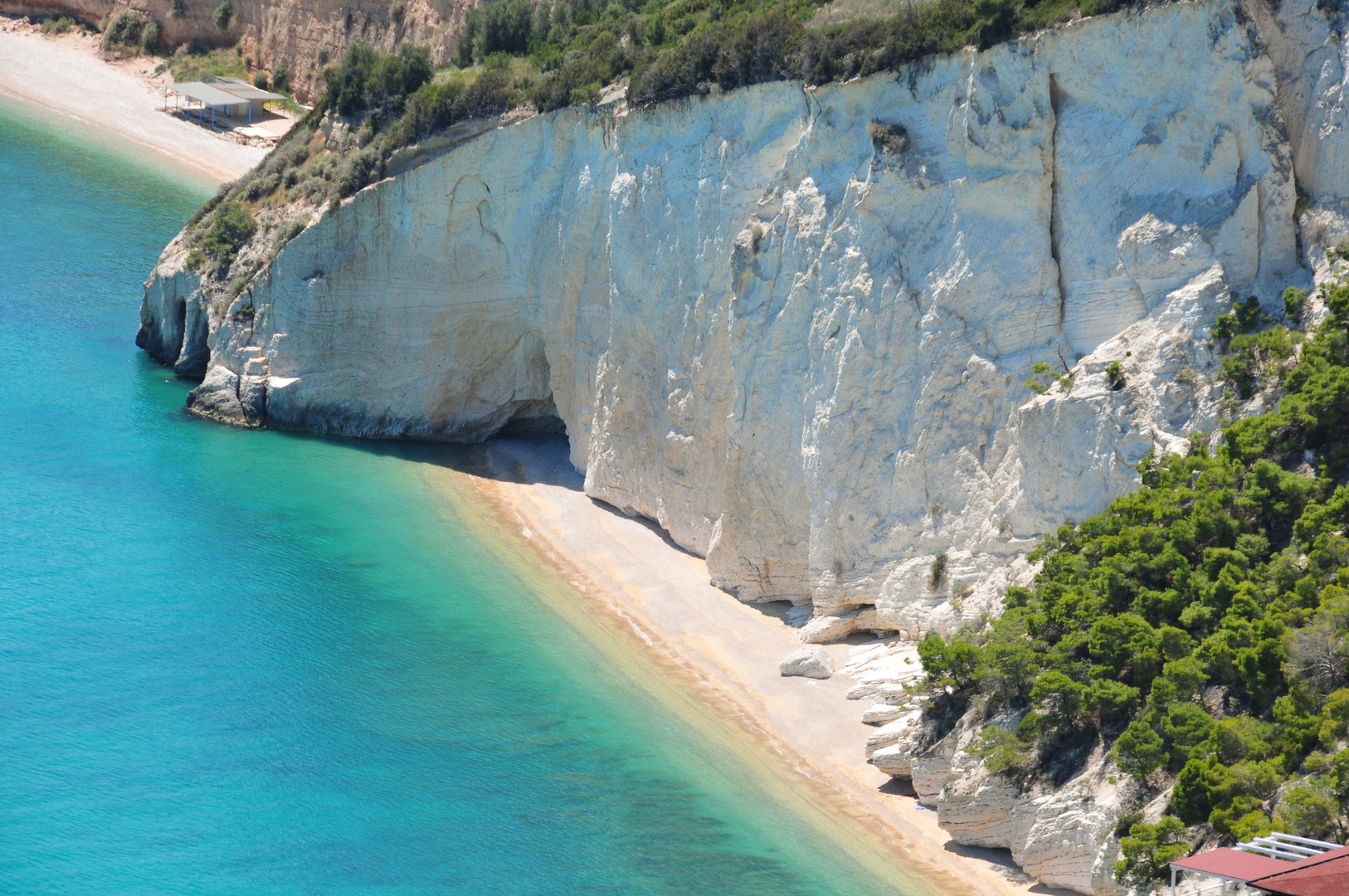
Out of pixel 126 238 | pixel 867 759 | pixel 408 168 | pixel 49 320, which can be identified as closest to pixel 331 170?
pixel 408 168

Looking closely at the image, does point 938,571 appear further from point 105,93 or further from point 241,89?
point 105,93

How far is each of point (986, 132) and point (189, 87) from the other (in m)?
50.4

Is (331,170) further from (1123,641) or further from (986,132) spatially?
(1123,641)

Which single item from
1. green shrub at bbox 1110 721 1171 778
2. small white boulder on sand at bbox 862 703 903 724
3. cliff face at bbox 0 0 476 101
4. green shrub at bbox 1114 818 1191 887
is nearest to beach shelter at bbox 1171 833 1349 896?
green shrub at bbox 1114 818 1191 887

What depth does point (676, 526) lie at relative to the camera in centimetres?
3356

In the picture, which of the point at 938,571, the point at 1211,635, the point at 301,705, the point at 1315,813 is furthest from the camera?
the point at 301,705

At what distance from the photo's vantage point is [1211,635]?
68.1 ft

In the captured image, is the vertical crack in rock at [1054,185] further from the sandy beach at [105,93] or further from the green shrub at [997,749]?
the sandy beach at [105,93]

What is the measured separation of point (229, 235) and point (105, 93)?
31.5m

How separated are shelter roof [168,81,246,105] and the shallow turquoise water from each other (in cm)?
2748

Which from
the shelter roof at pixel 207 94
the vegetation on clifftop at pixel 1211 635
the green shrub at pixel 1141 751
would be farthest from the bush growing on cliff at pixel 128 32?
the green shrub at pixel 1141 751

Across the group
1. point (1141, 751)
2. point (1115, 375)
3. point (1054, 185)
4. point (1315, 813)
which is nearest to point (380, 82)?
point (1054, 185)

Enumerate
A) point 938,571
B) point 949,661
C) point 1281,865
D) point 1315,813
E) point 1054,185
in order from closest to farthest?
point 1281,865, point 1315,813, point 949,661, point 1054,185, point 938,571

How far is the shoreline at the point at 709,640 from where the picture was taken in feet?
76.6
